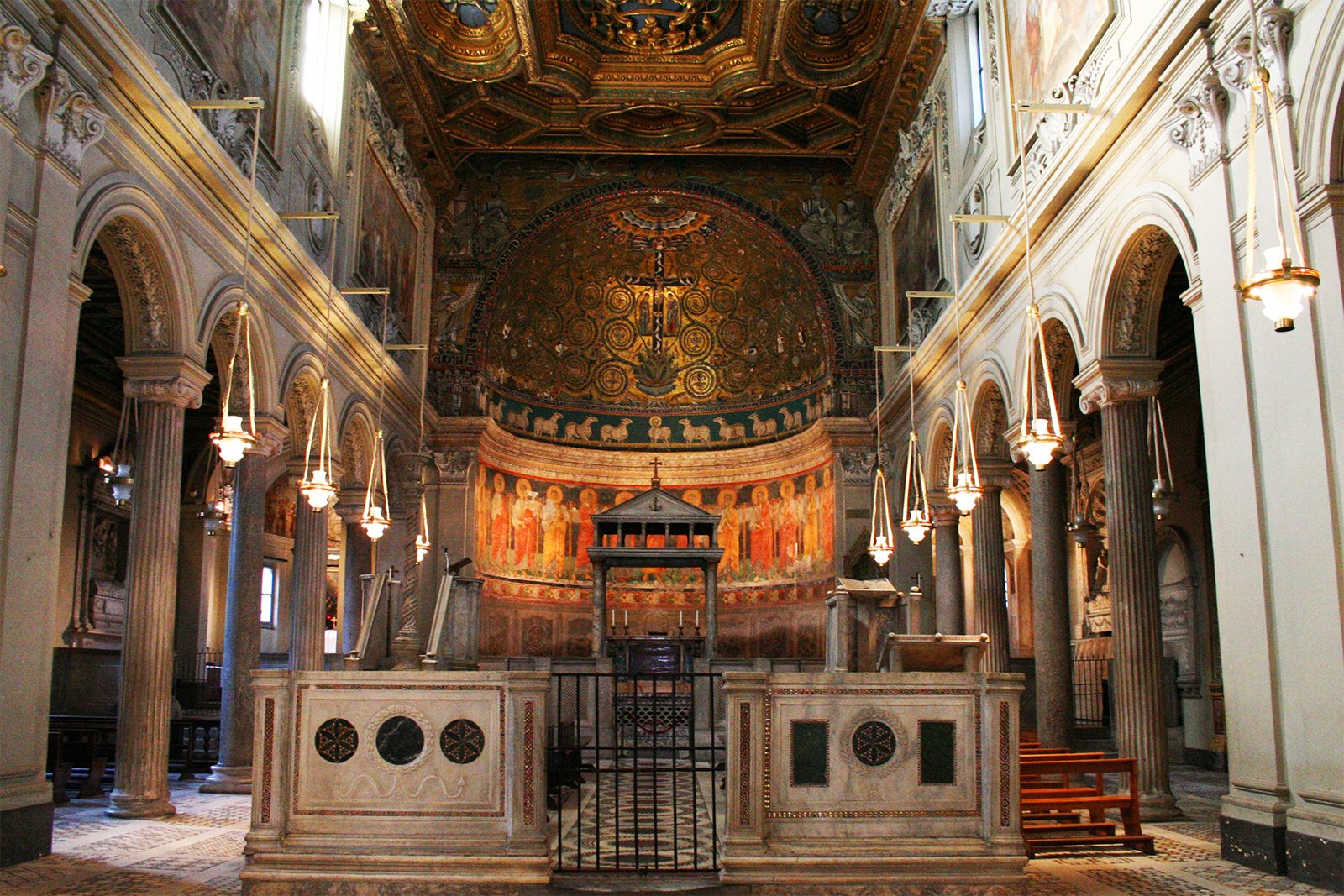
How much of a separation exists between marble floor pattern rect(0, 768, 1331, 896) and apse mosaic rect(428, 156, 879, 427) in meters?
14.9

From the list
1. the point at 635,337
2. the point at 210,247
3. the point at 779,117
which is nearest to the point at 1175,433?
the point at 779,117

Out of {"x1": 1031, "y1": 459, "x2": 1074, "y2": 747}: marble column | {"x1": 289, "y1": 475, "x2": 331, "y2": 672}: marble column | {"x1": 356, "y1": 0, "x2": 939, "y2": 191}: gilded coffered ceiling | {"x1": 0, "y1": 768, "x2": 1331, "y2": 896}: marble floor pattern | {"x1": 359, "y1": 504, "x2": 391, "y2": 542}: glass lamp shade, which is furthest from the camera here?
{"x1": 356, "y1": 0, "x2": 939, "y2": 191}: gilded coffered ceiling

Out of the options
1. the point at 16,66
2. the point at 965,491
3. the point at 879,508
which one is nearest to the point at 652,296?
the point at 879,508

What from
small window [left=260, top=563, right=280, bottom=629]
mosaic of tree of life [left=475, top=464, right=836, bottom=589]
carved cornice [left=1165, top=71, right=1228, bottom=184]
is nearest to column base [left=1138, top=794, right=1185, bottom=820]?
carved cornice [left=1165, top=71, right=1228, bottom=184]

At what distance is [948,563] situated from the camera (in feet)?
69.4

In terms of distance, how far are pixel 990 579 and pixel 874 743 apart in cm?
979

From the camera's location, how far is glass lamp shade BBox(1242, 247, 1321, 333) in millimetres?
6203

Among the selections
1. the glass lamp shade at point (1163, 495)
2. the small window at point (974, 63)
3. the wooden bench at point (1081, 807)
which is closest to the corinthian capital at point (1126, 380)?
the glass lamp shade at point (1163, 495)

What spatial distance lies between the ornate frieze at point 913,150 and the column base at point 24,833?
16403mm

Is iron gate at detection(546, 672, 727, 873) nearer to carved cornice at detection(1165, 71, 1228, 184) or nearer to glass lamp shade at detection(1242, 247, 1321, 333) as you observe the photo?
glass lamp shade at detection(1242, 247, 1321, 333)

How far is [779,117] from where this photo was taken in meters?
24.4

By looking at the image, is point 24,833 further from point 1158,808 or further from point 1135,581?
point 1135,581

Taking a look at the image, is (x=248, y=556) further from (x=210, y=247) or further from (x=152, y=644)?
(x=210, y=247)

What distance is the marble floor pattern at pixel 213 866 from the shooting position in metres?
8.38
